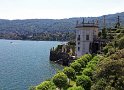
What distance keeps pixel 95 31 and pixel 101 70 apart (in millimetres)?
61601

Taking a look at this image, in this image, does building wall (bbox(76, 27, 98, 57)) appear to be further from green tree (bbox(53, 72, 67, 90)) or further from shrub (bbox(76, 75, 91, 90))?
shrub (bbox(76, 75, 91, 90))

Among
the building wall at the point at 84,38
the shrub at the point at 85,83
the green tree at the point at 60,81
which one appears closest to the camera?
the shrub at the point at 85,83

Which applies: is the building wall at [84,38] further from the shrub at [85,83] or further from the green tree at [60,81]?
the shrub at [85,83]

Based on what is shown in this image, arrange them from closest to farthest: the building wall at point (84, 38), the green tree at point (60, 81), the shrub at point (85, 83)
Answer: the shrub at point (85, 83) < the green tree at point (60, 81) < the building wall at point (84, 38)

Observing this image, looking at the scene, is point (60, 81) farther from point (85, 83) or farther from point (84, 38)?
point (84, 38)

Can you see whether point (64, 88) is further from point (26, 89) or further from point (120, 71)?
point (120, 71)

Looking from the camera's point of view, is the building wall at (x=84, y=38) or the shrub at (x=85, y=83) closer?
the shrub at (x=85, y=83)

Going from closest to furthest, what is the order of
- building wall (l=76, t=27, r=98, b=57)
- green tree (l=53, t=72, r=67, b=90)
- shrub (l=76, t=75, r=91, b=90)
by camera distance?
shrub (l=76, t=75, r=91, b=90)
green tree (l=53, t=72, r=67, b=90)
building wall (l=76, t=27, r=98, b=57)

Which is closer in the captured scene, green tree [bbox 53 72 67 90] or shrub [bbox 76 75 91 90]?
shrub [bbox 76 75 91 90]

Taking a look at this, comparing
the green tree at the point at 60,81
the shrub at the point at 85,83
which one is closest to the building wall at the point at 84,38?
the green tree at the point at 60,81

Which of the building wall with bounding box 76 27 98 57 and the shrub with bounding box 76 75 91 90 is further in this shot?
the building wall with bounding box 76 27 98 57

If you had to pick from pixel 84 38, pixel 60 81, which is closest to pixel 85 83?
pixel 60 81

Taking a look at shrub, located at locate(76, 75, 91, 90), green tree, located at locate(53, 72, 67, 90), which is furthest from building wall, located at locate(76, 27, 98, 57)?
shrub, located at locate(76, 75, 91, 90)

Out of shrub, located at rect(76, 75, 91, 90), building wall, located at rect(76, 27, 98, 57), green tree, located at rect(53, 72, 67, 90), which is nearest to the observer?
shrub, located at rect(76, 75, 91, 90)
